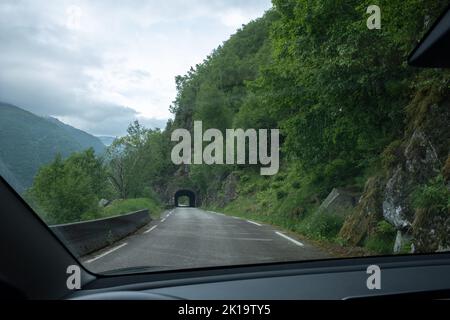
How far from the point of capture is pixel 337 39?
24.1 ft

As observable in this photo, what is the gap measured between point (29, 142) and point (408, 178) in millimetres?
4308

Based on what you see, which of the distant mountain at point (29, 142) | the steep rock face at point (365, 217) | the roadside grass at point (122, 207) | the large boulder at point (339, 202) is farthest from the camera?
the large boulder at point (339, 202)

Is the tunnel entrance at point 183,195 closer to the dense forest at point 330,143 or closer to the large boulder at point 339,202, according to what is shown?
the dense forest at point 330,143

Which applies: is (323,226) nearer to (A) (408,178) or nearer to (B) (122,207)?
(A) (408,178)

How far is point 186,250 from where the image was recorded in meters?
3.38

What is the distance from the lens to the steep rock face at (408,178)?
4.64m

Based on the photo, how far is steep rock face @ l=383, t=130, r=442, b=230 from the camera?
15.2ft

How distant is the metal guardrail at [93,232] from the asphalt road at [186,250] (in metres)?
0.08

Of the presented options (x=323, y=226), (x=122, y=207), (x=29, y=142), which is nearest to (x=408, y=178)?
(x=323, y=226)

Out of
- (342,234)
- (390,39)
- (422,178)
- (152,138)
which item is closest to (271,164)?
(152,138)

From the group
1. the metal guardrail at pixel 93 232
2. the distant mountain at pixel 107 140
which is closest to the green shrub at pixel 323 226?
the metal guardrail at pixel 93 232

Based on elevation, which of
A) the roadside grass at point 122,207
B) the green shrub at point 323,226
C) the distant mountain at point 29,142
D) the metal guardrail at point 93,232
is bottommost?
the green shrub at point 323,226

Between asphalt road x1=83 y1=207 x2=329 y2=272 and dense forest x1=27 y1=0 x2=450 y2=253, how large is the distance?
0.42 m

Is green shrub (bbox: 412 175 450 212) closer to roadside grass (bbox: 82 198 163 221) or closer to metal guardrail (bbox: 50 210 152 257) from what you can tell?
roadside grass (bbox: 82 198 163 221)
